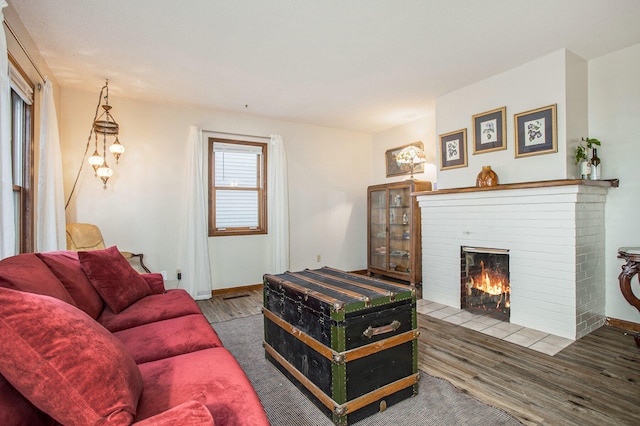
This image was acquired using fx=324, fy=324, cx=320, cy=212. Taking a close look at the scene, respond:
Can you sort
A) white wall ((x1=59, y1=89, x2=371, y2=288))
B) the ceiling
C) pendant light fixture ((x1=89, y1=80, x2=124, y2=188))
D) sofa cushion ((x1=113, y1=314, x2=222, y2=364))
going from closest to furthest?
sofa cushion ((x1=113, y1=314, x2=222, y2=364))
the ceiling
pendant light fixture ((x1=89, y1=80, x2=124, y2=188))
white wall ((x1=59, y1=89, x2=371, y2=288))

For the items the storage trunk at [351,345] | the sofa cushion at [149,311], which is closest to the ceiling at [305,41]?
the storage trunk at [351,345]

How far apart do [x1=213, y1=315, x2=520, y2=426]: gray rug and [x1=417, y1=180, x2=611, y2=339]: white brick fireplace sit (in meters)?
1.54

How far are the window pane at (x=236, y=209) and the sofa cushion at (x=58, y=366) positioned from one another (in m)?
3.77

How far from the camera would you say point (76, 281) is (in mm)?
1891

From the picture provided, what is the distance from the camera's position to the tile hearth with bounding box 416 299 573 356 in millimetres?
2695

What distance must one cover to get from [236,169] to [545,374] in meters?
4.18

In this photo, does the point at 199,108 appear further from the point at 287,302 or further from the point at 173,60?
the point at 287,302

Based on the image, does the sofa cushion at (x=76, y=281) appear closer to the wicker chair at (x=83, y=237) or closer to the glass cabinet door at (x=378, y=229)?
the wicker chair at (x=83, y=237)

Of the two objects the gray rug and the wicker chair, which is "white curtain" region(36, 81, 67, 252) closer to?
the wicker chair

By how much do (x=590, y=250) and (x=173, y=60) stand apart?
4260mm

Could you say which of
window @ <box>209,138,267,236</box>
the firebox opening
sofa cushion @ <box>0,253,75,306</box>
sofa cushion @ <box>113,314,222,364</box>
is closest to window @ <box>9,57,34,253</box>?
sofa cushion @ <box>0,253,75,306</box>

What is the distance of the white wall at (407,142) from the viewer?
482 cm

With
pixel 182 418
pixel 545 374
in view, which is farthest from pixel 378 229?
pixel 182 418

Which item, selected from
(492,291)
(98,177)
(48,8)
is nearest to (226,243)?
(98,177)
